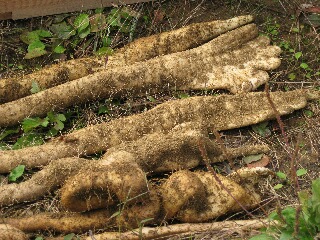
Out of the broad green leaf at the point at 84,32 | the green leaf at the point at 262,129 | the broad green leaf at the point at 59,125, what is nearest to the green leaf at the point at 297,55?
the green leaf at the point at 262,129

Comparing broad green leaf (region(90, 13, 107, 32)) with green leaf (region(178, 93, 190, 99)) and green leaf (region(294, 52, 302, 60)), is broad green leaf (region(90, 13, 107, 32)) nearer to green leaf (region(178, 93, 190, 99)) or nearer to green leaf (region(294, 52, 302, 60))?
green leaf (region(178, 93, 190, 99))

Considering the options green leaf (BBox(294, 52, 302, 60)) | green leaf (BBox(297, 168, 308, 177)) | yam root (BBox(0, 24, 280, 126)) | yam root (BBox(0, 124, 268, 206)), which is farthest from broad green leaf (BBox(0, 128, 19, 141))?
green leaf (BBox(294, 52, 302, 60))

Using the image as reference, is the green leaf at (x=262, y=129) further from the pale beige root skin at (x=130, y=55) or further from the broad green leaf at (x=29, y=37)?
the broad green leaf at (x=29, y=37)

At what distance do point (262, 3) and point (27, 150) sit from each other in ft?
6.65

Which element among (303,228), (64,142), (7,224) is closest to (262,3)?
(64,142)

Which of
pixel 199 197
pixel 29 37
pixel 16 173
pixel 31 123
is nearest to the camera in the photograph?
pixel 199 197

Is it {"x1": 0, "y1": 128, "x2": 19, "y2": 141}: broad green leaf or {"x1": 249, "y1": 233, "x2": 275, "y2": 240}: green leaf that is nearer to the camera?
{"x1": 249, "y1": 233, "x2": 275, "y2": 240}: green leaf

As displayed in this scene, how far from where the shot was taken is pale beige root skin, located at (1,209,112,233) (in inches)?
117

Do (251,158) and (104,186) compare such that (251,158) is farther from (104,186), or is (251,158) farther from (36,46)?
(36,46)

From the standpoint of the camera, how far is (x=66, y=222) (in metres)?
2.99

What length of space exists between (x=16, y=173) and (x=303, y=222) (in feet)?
5.15

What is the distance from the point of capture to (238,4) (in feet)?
14.0

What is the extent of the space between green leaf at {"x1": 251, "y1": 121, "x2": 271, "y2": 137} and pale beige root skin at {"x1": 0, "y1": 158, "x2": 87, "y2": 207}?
3.61ft

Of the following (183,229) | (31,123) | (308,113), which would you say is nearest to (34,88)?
(31,123)
